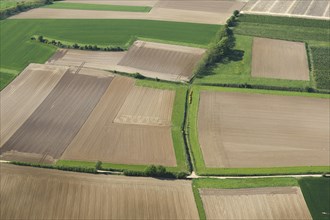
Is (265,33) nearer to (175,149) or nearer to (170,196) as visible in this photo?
(175,149)

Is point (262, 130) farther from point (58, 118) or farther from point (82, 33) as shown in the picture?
point (82, 33)

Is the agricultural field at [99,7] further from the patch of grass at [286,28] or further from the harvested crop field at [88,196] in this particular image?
the harvested crop field at [88,196]

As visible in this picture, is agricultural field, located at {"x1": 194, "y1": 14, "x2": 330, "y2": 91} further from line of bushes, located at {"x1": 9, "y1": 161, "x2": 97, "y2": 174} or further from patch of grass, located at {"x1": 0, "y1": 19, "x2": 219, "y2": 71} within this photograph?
line of bushes, located at {"x1": 9, "y1": 161, "x2": 97, "y2": 174}

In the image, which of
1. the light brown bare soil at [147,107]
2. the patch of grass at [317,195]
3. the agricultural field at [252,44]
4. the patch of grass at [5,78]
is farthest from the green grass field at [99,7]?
the patch of grass at [317,195]

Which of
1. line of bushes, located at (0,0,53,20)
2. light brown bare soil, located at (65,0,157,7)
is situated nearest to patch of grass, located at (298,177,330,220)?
light brown bare soil, located at (65,0,157,7)

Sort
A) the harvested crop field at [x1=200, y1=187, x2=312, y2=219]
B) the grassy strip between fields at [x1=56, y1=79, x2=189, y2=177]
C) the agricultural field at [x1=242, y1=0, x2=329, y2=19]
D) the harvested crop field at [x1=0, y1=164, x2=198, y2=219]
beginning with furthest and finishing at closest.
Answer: the agricultural field at [x1=242, y1=0, x2=329, y2=19] < the grassy strip between fields at [x1=56, y1=79, x2=189, y2=177] < the harvested crop field at [x1=0, y1=164, x2=198, y2=219] < the harvested crop field at [x1=200, y1=187, x2=312, y2=219]

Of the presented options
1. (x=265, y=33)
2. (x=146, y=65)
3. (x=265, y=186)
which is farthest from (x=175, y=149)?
(x=265, y=33)
